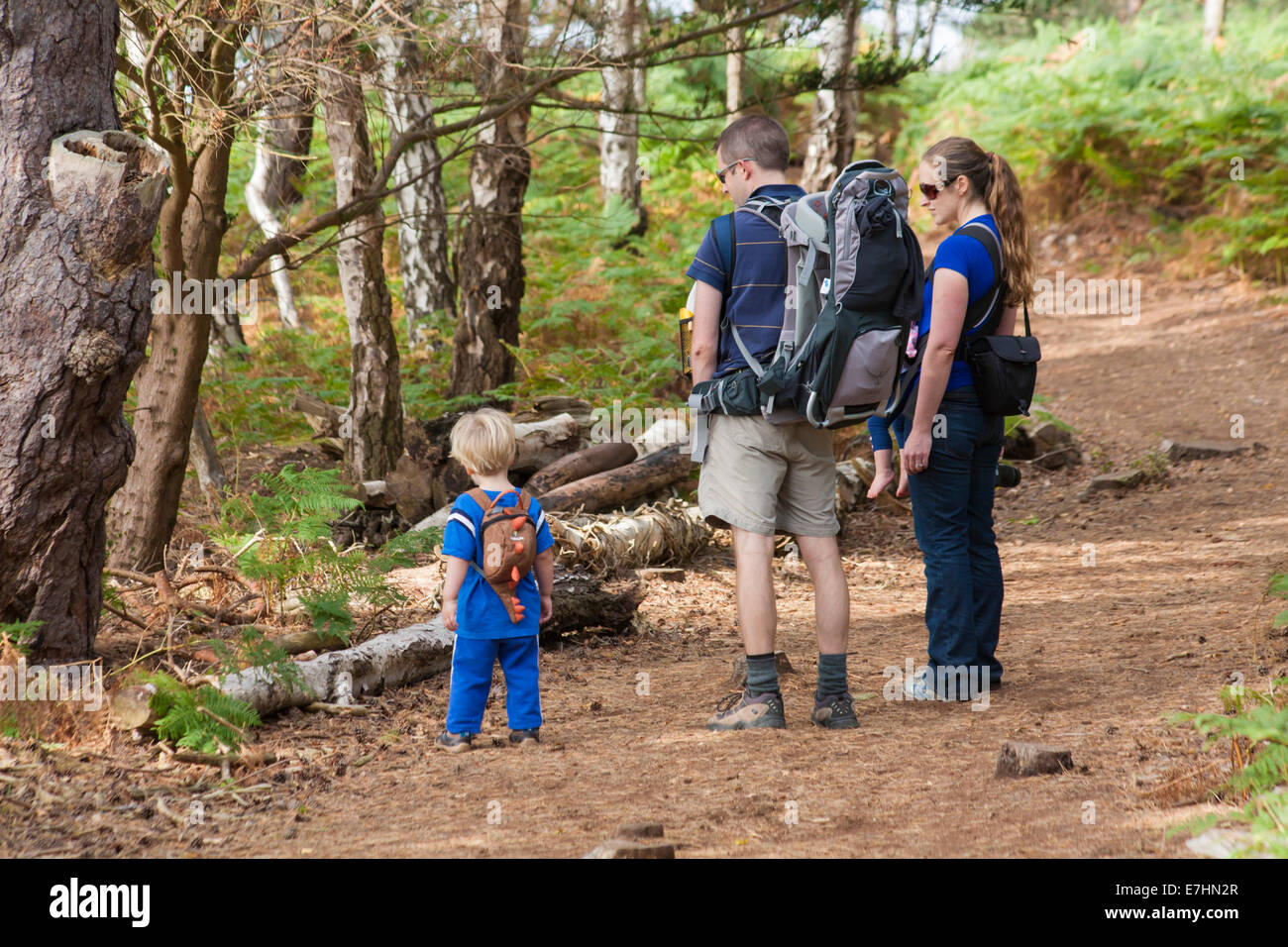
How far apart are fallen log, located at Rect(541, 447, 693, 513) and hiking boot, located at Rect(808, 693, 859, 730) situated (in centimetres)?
373

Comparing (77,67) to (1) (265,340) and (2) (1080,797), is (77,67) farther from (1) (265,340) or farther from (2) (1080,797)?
(1) (265,340)

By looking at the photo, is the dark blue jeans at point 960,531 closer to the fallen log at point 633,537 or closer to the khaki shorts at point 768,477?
the khaki shorts at point 768,477

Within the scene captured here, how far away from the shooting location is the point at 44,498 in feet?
14.6

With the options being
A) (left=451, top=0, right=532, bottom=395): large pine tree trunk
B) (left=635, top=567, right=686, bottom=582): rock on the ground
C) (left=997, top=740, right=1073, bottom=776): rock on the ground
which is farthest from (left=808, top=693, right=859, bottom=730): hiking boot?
(left=451, top=0, right=532, bottom=395): large pine tree trunk

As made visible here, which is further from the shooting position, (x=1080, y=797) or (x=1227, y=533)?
(x=1227, y=533)

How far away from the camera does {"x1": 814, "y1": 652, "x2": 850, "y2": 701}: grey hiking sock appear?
4.40 metres

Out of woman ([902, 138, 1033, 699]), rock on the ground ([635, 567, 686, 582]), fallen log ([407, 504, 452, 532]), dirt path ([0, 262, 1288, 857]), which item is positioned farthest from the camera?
fallen log ([407, 504, 452, 532])

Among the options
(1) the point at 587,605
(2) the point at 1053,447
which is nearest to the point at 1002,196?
(1) the point at 587,605

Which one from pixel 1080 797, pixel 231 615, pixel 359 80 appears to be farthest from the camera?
pixel 359 80

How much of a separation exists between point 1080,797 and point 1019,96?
71.2ft

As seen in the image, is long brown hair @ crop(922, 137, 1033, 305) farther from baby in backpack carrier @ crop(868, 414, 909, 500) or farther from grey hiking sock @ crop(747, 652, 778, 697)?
grey hiking sock @ crop(747, 652, 778, 697)

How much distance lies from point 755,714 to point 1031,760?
1.20 meters

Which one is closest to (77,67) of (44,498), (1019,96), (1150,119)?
(44,498)

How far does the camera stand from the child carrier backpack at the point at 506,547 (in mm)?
4199
